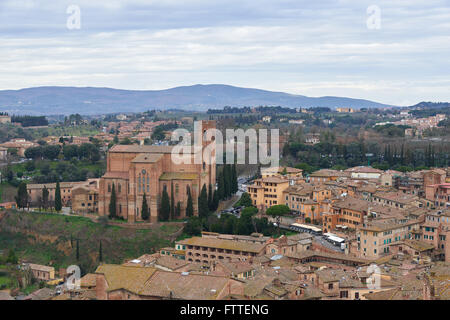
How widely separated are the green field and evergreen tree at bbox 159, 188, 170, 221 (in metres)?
0.72

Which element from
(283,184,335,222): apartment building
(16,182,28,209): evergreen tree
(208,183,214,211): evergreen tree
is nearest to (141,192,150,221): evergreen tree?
(208,183,214,211): evergreen tree

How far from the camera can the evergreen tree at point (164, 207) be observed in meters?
32.0

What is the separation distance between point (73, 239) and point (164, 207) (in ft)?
16.7

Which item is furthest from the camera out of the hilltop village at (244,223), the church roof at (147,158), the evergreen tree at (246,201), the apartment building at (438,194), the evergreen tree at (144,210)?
the evergreen tree at (246,201)

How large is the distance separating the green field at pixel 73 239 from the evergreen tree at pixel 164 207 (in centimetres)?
72

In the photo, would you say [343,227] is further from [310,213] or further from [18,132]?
[18,132]

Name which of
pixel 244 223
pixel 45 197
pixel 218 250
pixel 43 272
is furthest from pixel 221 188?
pixel 43 272

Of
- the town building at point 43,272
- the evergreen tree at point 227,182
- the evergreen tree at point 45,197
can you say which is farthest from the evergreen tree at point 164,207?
the evergreen tree at point 45,197

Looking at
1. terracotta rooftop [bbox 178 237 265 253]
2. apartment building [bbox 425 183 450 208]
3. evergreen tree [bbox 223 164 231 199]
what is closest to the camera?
terracotta rooftop [bbox 178 237 265 253]

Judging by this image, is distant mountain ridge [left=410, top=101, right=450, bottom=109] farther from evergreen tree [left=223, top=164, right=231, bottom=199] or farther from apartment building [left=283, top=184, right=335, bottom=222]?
apartment building [left=283, top=184, right=335, bottom=222]

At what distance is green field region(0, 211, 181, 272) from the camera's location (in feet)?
96.5

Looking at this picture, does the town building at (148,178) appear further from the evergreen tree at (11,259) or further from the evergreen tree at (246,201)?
the evergreen tree at (11,259)

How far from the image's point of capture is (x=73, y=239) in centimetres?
3072

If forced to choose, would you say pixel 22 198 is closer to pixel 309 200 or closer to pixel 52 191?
pixel 52 191
